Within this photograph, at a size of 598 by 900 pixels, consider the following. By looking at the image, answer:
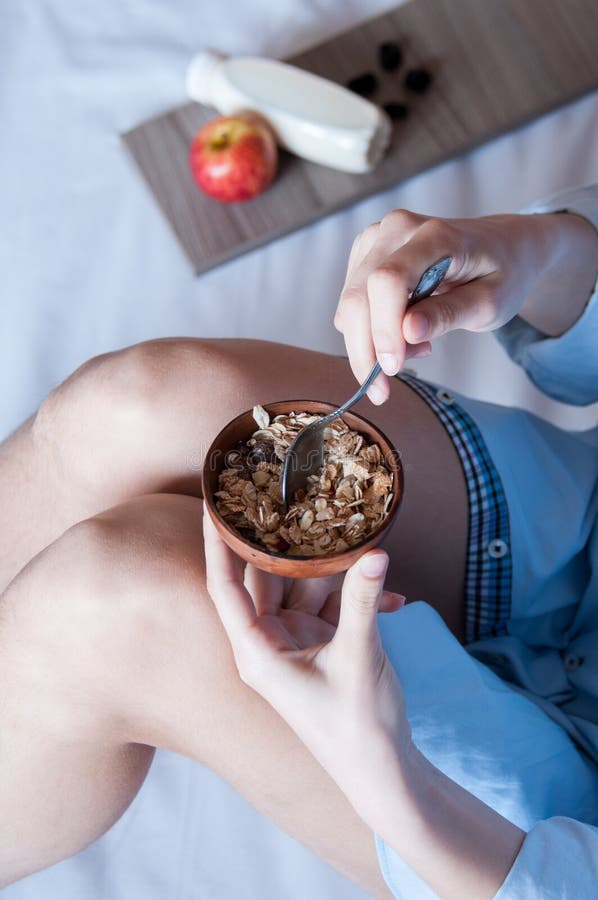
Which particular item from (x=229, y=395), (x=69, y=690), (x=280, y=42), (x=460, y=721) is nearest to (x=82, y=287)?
(x=280, y=42)

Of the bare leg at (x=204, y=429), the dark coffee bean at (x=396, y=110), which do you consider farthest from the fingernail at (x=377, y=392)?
the dark coffee bean at (x=396, y=110)

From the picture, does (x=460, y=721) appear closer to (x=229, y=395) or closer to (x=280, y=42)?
(x=229, y=395)

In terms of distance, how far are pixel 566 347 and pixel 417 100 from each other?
63 centimetres

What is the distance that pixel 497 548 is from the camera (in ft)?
2.37

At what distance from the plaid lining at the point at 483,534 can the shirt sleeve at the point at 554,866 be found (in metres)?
0.21

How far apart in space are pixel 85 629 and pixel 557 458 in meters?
0.41

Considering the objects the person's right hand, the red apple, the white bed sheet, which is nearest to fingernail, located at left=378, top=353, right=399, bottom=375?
the person's right hand

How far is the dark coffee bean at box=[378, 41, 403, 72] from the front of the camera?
125 cm

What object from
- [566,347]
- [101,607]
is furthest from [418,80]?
[101,607]

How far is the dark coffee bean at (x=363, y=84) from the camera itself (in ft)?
4.06

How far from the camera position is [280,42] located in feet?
4.43

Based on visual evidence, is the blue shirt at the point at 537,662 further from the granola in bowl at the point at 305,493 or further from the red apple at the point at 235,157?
the red apple at the point at 235,157

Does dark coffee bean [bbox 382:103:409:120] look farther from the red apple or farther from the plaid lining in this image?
the plaid lining

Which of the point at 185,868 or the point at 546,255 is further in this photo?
the point at 185,868
